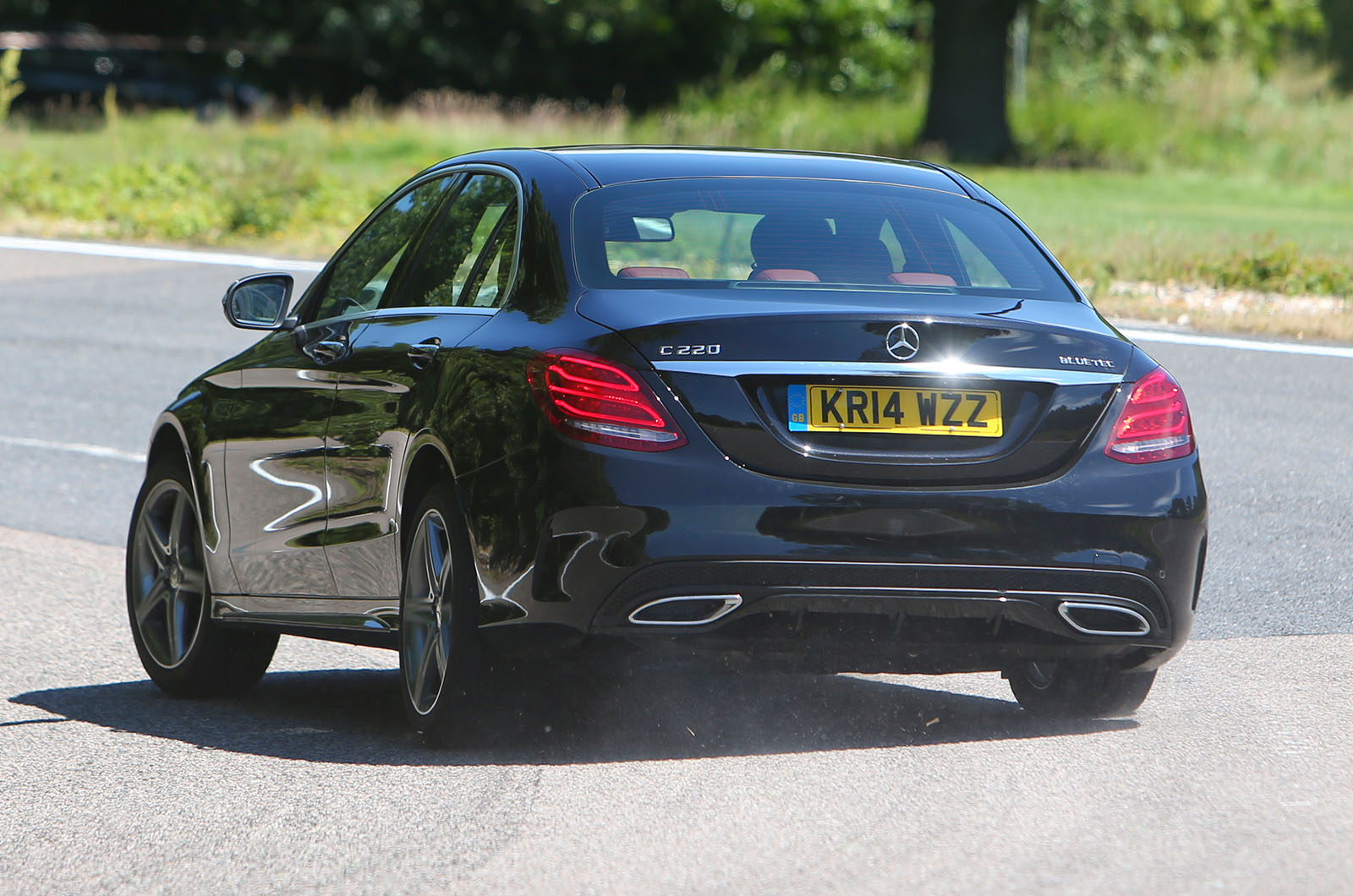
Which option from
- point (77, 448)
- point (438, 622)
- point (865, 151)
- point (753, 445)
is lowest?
point (865, 151)

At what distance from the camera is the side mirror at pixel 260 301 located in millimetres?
6758

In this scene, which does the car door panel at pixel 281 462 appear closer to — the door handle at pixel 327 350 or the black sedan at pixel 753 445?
the door handle at pixel 327 350

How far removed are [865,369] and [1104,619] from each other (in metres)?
0.88

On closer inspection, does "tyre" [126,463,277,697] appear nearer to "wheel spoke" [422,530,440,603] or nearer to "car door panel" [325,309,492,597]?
"car door panel" [325,309,492,597]

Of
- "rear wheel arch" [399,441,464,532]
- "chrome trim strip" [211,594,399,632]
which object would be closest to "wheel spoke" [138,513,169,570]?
"chrome trim strip" [211,594,399,632]

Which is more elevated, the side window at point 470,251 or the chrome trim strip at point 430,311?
the side window at point 470,251

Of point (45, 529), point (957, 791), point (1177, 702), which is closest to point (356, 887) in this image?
point (957, 791)

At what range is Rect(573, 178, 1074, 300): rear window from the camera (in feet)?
18.3

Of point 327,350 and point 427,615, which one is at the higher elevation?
point 327,350

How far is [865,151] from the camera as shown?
3481 centimetres

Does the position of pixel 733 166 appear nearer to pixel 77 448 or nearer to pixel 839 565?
pixel 839 565

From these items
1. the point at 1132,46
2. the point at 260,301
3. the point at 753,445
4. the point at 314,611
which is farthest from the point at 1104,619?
the point at 1132,46

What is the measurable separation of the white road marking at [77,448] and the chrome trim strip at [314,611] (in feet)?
22.2

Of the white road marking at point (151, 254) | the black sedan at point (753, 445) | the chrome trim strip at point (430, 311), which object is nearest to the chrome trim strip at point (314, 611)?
the black sedan at point (753, 445)
